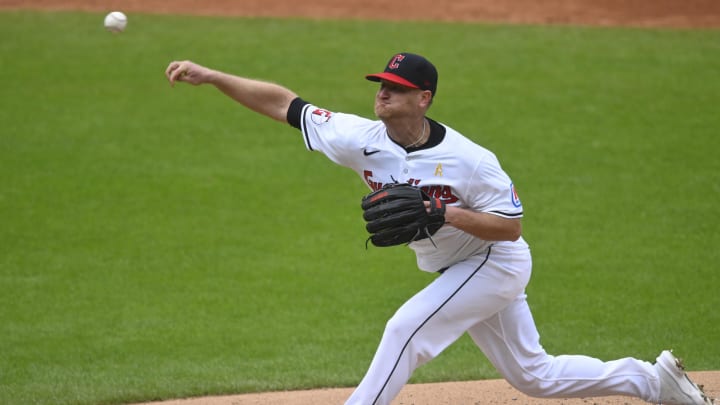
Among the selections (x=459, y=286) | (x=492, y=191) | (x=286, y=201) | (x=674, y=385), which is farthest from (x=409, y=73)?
(x=286, y=201)

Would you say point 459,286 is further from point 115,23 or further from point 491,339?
point 115,23

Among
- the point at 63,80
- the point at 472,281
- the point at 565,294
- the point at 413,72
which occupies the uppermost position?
the point at 413,72

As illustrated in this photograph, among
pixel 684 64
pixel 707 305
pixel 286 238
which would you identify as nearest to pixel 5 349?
pixel 286 238

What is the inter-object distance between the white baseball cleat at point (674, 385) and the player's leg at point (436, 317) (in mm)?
861

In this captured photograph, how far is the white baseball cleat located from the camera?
16.0ft

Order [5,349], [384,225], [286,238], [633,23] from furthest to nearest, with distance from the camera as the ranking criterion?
[633,23]
[286,238]
[5,349]
[384,225]

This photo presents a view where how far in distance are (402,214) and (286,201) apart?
6.06 metres

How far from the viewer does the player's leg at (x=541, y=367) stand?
15.5 ft

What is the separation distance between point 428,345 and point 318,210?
5673 millimetres

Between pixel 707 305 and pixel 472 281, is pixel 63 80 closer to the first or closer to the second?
pixel 707 305

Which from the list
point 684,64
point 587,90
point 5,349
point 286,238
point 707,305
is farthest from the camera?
point 684,64

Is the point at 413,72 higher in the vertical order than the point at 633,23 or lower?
higher

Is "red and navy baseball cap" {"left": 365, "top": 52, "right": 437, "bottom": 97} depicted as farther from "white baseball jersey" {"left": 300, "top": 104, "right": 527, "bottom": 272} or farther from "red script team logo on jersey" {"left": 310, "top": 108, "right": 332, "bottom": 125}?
"red script team logo on jersey" {"left": 310, "top": 108, "right": 332, "bottom": 125}

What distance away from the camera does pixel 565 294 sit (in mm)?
8133
